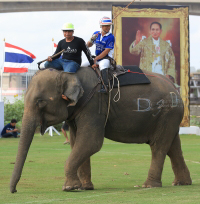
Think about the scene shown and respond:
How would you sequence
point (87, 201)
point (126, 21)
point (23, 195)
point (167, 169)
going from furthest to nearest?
1. point (126, 21)
2. point (167, 169)
3. point (23, 195)
4. point (87, 201)

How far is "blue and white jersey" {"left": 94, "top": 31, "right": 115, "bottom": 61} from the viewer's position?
10523 mm

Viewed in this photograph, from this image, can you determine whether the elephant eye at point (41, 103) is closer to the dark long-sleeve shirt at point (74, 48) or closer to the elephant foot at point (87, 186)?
the dark long-sleeve shirt at point (74, 48)

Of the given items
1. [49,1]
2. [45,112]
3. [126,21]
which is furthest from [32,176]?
[49,1]

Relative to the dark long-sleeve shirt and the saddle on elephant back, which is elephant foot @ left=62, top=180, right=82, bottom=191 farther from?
the dark long-sleeve shirt

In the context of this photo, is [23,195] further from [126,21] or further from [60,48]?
[126,21]

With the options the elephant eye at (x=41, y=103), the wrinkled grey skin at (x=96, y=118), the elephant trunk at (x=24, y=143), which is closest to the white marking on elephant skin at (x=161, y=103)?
the wrinkled grey skin at (x=96, y=118)

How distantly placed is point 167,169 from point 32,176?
3598mm

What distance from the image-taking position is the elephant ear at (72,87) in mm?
9445

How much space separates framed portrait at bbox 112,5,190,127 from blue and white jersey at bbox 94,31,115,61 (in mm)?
22436

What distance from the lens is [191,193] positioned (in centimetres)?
Answer: 906

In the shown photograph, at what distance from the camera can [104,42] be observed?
10555 millimetres

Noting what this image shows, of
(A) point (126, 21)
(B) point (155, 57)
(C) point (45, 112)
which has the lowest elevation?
(C) point (45, 112)

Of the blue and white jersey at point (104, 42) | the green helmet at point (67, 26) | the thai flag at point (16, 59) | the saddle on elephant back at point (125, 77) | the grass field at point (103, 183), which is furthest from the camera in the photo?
the thai flag at point (16, 59)

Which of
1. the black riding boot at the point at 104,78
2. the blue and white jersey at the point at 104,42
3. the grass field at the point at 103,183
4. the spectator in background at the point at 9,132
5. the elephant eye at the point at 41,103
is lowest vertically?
the grass field at the point at 103,183
